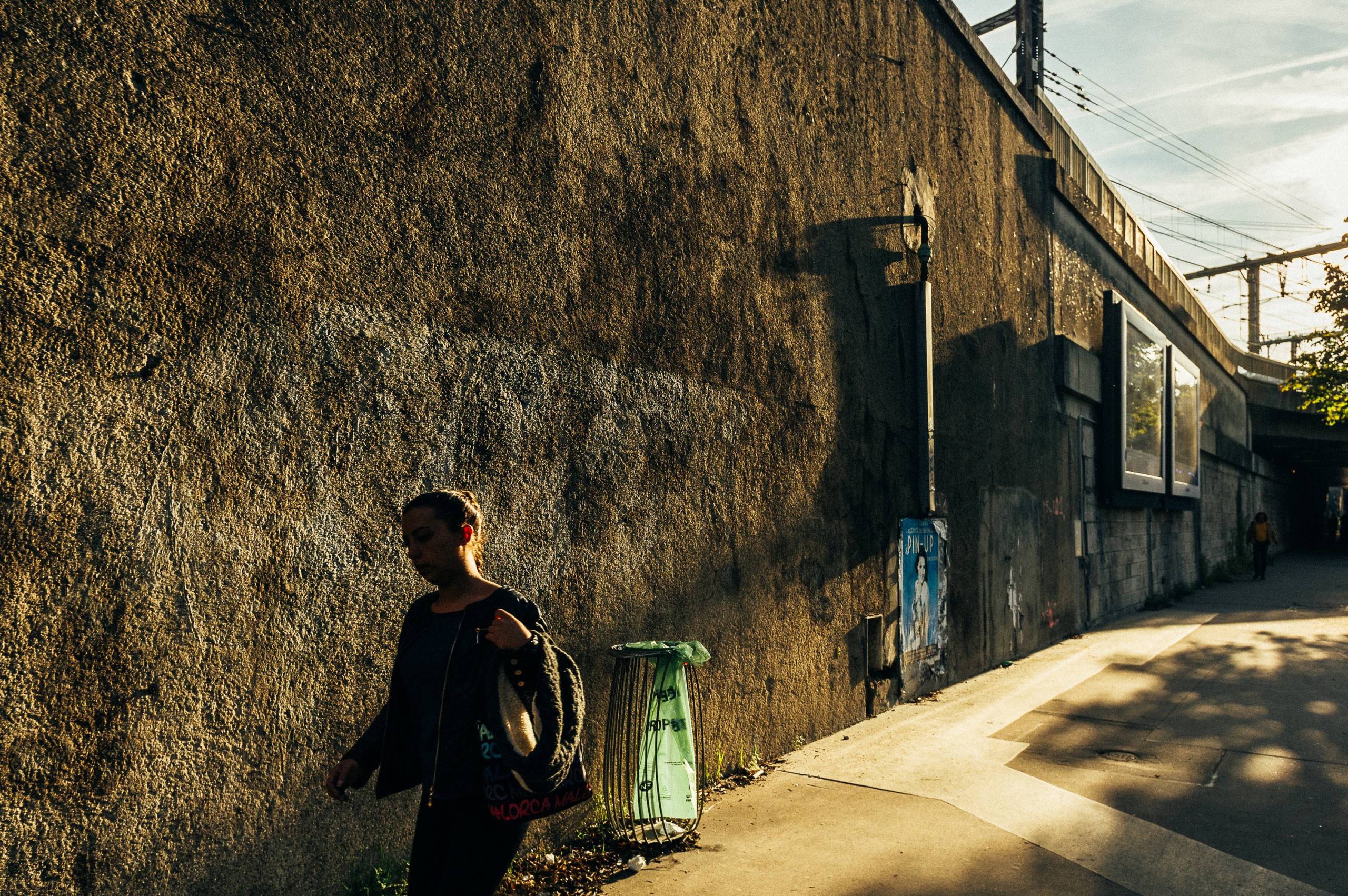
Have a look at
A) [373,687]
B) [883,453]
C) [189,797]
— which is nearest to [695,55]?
[883,453]

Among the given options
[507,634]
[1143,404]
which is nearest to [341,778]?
[507,634]

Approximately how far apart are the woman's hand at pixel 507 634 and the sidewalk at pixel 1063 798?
73.9 inches

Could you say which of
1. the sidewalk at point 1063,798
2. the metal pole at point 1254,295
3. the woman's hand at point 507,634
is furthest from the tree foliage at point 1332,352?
the metal pole at point 1254,295

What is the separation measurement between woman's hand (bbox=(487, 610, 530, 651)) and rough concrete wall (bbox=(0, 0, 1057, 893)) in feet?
3.95

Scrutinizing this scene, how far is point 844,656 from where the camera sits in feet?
22.2

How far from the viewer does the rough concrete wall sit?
268 centimetres

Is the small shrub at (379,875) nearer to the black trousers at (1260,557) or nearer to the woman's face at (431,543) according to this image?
the woman's face at (431,543)

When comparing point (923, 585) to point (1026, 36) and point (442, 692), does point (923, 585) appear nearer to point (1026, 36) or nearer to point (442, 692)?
point (442, 692)

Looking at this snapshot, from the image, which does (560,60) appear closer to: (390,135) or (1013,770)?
(390,135)

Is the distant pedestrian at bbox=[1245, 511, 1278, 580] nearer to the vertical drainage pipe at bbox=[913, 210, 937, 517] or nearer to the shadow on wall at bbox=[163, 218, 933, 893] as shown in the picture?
the vertical drainage pipe at bbox=[913, 210, 937, 517]

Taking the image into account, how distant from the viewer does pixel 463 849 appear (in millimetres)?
2301

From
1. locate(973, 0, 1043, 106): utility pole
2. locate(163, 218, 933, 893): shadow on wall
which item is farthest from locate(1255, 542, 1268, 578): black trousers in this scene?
locate(163, 218, 933, 893): shadow on wall

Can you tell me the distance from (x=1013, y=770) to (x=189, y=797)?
4.48 m

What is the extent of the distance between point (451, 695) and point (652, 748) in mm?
1929
